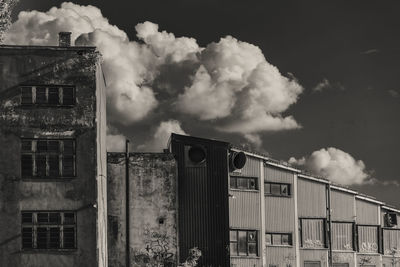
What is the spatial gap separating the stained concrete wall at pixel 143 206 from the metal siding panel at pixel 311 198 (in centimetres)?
865

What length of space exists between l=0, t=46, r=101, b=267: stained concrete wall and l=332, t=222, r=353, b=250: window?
18318mm

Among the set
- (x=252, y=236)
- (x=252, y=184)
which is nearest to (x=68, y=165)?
(x=252, y=184)

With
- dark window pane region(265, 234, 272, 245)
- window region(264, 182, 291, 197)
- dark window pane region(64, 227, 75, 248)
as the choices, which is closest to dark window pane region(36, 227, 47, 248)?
dark window pane region(64, 227, 75, 248)

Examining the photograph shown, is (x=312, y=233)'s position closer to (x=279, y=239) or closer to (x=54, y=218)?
(x=279, y=239)

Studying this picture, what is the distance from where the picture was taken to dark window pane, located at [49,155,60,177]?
111 ft

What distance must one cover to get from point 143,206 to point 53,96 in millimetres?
8833

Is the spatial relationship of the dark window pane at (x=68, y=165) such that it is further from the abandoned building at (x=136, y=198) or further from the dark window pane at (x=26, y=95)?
the dark window pane at (x=26, y=95)

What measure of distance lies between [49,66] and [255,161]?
45.2 feet

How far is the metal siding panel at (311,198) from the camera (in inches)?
1738

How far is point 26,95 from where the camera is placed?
111ft

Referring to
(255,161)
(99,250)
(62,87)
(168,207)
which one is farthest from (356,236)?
(62,87)

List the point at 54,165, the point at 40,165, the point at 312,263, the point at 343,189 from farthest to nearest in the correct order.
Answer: the point at 343,189 < the point at 312,263 < the point at 54,165 < the point at 40,165

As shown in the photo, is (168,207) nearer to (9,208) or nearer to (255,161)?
(255,161)

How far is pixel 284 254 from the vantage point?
42.9 m
